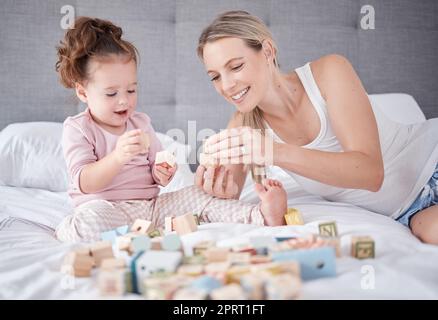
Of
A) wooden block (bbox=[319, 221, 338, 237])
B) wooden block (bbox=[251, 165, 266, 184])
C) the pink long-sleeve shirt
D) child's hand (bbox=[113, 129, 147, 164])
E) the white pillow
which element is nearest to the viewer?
wooden block (bbox=[319, 221, 338, 237])

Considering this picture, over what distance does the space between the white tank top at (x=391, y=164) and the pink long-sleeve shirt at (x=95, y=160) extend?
0.30 m

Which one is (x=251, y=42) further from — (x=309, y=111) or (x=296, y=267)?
(x=296, y=267)

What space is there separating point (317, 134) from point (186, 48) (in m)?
0.51

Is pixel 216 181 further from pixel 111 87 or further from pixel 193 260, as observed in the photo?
pixel 193 260

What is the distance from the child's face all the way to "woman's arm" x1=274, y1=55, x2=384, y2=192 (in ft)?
1.08

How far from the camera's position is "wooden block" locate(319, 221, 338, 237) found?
865 millimetres

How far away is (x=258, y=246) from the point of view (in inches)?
30.0

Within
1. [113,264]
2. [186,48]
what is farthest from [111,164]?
[186,48]

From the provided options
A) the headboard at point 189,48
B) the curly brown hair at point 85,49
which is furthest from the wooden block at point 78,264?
the headboard at point 189,48

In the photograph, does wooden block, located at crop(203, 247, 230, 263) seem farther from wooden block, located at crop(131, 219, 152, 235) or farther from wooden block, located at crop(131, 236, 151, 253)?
wooden block, located at crop(131, 219, 152, 235)

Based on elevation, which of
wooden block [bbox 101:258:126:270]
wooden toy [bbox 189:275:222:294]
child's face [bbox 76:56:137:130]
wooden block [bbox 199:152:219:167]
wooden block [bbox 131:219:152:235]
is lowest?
wooden toy [bbox 189:275:222:294]

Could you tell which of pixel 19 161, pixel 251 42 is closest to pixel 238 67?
pixel 251 42

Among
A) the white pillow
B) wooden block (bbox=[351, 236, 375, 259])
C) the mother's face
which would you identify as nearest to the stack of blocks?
wooden block (bbox=[351, 236, 375, 259])

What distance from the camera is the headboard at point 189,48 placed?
1396 mm
